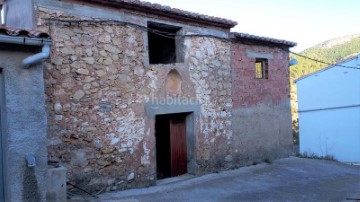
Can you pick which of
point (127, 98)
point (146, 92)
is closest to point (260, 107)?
point (146, 92)

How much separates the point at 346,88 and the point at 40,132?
16.9 meters

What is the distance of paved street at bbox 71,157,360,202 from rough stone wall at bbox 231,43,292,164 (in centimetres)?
65

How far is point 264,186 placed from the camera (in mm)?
8703

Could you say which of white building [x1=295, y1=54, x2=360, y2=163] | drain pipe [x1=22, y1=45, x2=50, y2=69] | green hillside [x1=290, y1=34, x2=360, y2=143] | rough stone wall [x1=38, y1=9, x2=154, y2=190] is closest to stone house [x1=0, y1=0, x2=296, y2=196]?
rough stone wall [x1=38, y1=9, x2=154, y2=190]

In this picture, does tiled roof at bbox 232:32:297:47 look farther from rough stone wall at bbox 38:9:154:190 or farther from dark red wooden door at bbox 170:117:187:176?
rough stone wall at bbox 38:9:154:190

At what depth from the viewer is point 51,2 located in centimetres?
704

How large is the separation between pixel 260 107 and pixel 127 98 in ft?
16.5

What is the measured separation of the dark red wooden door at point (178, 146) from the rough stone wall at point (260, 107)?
1735 millimetres

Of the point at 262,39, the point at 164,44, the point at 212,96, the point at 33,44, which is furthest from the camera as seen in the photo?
the point at 262,39

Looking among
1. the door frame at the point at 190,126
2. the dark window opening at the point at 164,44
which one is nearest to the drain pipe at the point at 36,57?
the dark window opening at the point at 164,44

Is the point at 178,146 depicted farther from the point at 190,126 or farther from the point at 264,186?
the point at 264,186

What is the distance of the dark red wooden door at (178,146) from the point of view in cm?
943

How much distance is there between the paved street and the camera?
758 cm

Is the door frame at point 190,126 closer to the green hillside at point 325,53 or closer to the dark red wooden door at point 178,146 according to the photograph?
the dark red wooden door at point 178,146
